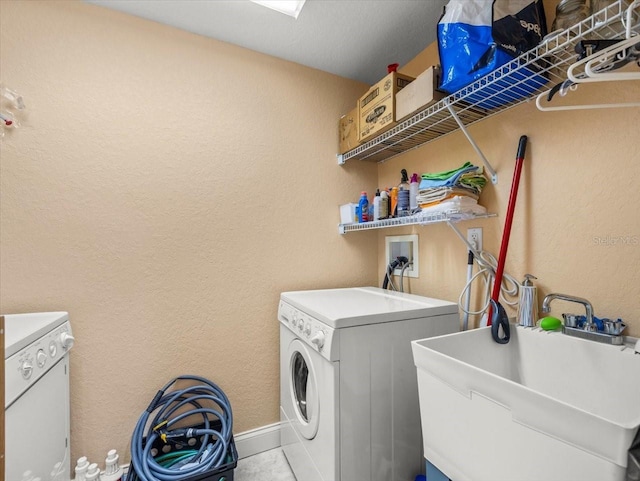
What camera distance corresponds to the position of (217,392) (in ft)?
5.49

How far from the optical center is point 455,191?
134cm

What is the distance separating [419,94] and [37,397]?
2051 mm

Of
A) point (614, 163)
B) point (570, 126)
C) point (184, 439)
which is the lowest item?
point (184, 439)

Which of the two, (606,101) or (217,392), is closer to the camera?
(606,101)

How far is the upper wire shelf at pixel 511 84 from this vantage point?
0.86 m

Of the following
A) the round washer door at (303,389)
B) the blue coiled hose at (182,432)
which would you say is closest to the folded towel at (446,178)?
the round washer door at (303,389)

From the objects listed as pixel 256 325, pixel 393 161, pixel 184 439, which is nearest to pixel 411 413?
pixel 256 325

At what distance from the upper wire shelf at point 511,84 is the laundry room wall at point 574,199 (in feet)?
0.30

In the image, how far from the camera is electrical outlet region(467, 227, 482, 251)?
1475 mm

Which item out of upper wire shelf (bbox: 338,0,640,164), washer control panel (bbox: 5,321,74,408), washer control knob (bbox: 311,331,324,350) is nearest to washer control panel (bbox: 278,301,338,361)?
washer control knob (bbox: 311,331,324,350)

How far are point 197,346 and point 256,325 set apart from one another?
14.5 inches

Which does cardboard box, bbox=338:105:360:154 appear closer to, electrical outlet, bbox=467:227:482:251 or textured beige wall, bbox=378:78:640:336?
textured beige wall, bbox=378:78:640:336

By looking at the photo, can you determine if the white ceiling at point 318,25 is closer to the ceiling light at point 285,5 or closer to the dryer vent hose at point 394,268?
the ceiling light at point 285,5

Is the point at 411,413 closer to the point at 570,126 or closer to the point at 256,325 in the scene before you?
the point at 256,325
